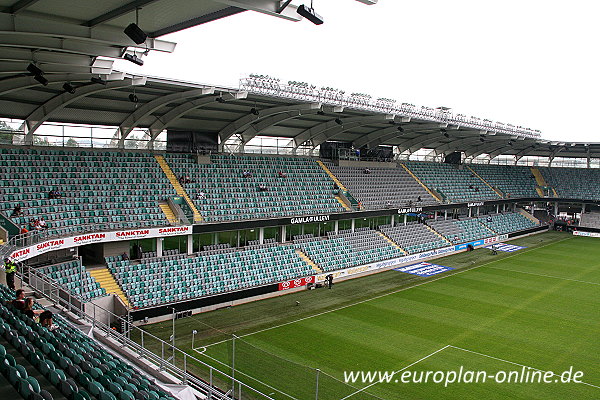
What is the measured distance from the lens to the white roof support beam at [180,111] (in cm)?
2505

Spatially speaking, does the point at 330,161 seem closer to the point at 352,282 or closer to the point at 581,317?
the point at 352,282

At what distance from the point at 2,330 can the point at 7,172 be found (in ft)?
47.9

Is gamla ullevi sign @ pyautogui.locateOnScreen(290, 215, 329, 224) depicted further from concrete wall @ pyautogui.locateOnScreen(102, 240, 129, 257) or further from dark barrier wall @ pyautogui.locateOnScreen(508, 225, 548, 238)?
dark barrier wall @ pyautogui.locateOnScreen(508, 225, 548, 238)

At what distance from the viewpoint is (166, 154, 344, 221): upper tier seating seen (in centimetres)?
2931

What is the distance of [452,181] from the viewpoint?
51062mm

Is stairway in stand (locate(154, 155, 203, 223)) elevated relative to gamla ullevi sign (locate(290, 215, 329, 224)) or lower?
elevated

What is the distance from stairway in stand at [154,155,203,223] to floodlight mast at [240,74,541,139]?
7396mm

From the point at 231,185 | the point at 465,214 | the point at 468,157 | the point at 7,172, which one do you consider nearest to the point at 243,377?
the point at 7,172

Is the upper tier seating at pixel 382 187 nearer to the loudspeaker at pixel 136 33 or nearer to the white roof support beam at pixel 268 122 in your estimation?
the white roof support beam at pixel 268 122

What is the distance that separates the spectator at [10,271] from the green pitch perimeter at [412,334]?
6.53 m

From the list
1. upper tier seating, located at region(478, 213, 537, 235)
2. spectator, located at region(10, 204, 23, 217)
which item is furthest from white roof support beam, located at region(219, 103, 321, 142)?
upper tier seating, located at region(478, 213, 537, 235)

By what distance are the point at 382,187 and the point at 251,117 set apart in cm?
1526

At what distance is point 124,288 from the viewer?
2216 cm

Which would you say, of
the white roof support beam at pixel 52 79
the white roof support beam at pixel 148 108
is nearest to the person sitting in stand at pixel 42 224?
the white roof support beam at pixel 52 79
